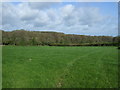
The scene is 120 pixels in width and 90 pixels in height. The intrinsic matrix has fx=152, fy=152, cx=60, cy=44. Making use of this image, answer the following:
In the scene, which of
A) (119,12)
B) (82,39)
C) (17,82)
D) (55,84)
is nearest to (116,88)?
(55,84)

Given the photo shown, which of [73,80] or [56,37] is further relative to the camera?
[56,37]

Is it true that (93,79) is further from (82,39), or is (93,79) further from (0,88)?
(82,39)

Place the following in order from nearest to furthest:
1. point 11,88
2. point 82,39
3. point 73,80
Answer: point 11,88 → point 73,80 → point 82,39

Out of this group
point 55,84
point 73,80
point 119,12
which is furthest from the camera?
point 119,12

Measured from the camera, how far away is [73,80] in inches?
274

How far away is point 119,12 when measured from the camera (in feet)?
45.9

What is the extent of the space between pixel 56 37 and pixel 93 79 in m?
106

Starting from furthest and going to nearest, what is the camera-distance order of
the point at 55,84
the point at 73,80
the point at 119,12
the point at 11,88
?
the point at 119,12, the point at 73,80, the point at 55,84, the point at 11,88

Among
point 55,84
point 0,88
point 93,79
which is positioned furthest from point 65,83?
point 0,88

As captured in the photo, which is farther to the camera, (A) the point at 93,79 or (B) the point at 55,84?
(A) the point at 93,79

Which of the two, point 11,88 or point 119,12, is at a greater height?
point 119,12

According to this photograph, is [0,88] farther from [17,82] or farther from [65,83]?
[65,83]

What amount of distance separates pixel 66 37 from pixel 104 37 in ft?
90.9

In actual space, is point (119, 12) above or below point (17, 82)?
above
